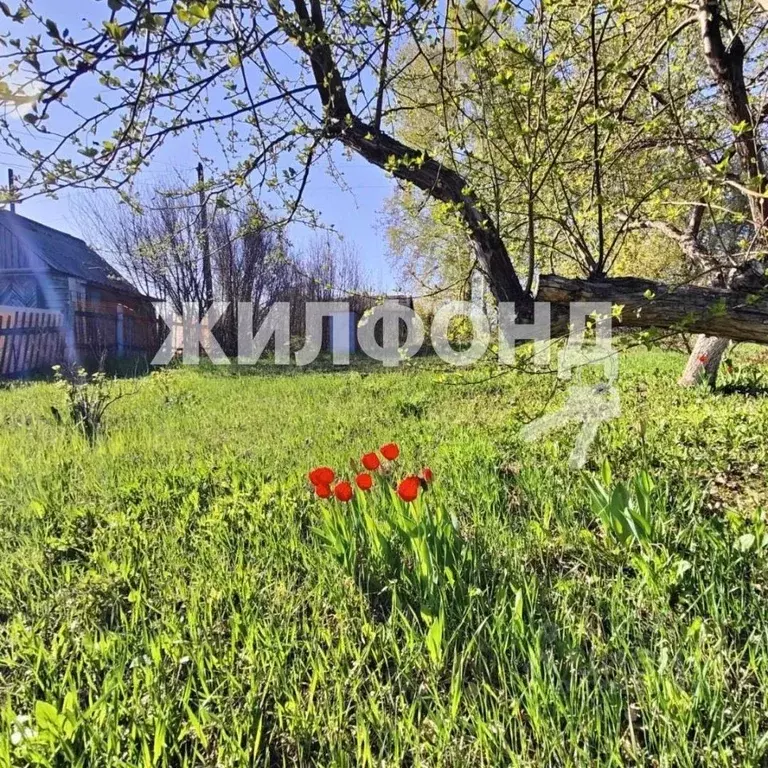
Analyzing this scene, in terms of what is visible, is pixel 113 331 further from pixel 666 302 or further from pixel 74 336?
pixel 666 302

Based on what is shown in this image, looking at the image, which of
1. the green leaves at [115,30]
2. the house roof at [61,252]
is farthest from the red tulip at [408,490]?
the house roof at [61,252]

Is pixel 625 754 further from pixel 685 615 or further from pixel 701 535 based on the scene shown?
pixel 701 535

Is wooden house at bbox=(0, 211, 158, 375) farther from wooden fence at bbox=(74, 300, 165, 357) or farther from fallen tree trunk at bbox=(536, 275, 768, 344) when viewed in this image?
fallen tree trunk at bbox=(536, 275, 768, 344)

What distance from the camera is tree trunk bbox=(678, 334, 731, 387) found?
488 centimetres

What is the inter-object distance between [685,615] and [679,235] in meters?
2.79

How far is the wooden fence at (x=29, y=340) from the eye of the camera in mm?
10734

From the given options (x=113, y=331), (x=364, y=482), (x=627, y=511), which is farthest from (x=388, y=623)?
(x=113, y=331)

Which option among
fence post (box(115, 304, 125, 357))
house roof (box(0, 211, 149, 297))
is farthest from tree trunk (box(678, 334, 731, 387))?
fence post (box(115, 304, 125, 357))

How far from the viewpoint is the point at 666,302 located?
2164mm

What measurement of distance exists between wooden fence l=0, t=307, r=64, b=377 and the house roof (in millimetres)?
1672

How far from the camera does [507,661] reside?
1.34 meters

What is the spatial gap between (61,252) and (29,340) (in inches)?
185

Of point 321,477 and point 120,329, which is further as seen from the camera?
point 120,329

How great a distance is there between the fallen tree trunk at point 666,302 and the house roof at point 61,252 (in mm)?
12527
